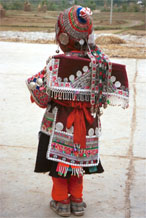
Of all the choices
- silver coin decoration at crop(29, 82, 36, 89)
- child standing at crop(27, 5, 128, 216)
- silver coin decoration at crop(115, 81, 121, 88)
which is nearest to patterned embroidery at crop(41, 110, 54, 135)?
child standing at crop(27, 5, 128, 216)

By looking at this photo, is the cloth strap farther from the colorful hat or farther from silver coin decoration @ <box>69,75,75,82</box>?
the colorful hat

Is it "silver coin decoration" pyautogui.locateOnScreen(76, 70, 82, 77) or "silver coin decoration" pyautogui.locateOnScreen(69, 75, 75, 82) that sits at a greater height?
"silver coin decoration" pyautogui.locateOnScreen(76, 70, 82, 77)

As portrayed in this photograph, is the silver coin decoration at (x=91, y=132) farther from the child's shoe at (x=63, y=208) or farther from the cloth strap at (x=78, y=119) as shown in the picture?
the child's shoe at (x=63, y=208)

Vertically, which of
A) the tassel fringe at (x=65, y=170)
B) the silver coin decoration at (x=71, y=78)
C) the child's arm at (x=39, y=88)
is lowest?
the tassel fringe at (x=65, y=170)

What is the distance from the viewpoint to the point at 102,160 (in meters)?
4.43

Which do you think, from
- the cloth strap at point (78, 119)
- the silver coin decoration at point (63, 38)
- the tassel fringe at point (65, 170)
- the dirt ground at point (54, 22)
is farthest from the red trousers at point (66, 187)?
the dirt ground at point (54, 22)

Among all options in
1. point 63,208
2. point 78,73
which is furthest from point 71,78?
point 63,208

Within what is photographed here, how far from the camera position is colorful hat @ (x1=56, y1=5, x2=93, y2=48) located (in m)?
3.00

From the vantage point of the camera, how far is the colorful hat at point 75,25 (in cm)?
300

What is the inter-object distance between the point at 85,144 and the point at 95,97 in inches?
13.4

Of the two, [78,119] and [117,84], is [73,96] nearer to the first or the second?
[78,119]

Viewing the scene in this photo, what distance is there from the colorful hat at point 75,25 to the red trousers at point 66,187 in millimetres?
1001

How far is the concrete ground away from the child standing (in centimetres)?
35

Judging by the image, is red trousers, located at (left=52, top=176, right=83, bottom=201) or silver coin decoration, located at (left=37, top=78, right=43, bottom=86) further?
red trousers, located at (left=52, top=176, right=83, bottom=201)
